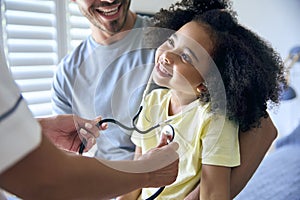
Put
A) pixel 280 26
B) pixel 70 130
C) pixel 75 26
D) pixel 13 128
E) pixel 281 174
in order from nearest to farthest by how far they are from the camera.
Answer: pixel 13 128
pixel 70 130
pixel 280 26
pixel 75 26
pixel 281 174

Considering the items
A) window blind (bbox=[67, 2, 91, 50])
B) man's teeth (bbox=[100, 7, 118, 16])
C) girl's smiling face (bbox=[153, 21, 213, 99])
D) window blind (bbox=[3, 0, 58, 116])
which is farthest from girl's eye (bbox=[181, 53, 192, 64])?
window blind (bbox=[3, 0, 58, 116])

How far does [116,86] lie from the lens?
0.55m


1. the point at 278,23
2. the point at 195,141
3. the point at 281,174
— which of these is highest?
the point at 278,23

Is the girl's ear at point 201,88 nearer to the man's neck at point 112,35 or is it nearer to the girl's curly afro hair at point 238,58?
the girl's curly afro hair at point 238,58

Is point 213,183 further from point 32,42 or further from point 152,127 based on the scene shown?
point 32,42

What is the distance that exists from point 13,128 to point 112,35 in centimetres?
Result: 37

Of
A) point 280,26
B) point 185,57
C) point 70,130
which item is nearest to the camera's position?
point 185,57

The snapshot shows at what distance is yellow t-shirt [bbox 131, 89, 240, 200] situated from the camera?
1.61ft

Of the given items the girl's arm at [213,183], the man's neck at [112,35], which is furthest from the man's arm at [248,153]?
the man's neck at [112,35]

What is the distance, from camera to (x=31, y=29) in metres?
1.06

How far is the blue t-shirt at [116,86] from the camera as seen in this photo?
53 cm

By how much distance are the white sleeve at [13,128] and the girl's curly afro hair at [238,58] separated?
0.96 ft

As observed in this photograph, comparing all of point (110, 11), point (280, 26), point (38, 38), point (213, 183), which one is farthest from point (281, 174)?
point (38, 38)

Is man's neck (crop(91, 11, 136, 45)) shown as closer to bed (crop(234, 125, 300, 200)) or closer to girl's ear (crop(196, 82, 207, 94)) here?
girl's ear (crop(196, 82, 207, 94))
